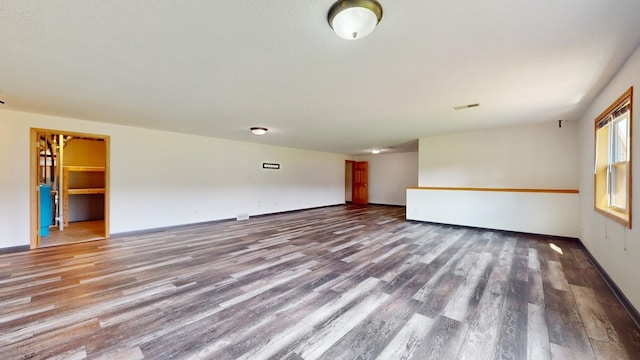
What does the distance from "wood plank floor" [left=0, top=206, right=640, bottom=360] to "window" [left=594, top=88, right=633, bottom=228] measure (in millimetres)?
889

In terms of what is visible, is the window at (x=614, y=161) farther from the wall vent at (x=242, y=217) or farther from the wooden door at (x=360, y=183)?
the wooden door at (x=360, y=183)

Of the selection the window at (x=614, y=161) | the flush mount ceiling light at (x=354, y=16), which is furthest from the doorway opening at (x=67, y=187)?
the window at (x=614, y=161)

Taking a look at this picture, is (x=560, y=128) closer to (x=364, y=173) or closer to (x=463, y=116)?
(x=463, y=116)

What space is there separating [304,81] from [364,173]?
870 centimetres

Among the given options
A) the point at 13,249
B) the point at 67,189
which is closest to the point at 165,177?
the point at 13,249

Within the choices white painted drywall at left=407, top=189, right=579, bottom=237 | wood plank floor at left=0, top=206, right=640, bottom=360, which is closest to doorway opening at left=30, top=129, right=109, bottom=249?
wood plank floor at left=0, top=206, right=640, bottom=360

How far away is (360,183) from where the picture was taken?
1144cm

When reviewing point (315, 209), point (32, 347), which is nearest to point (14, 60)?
point (32, 347)

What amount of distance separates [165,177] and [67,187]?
9.65 ft

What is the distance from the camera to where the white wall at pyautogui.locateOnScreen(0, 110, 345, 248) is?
4199 millimetres

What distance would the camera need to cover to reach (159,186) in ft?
18.8

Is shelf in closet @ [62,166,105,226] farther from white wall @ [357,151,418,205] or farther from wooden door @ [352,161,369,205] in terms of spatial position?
white wall @ [357,151,418,205]

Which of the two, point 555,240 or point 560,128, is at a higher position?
point 560,128

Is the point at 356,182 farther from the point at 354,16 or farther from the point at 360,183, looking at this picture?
the point at 354,16
